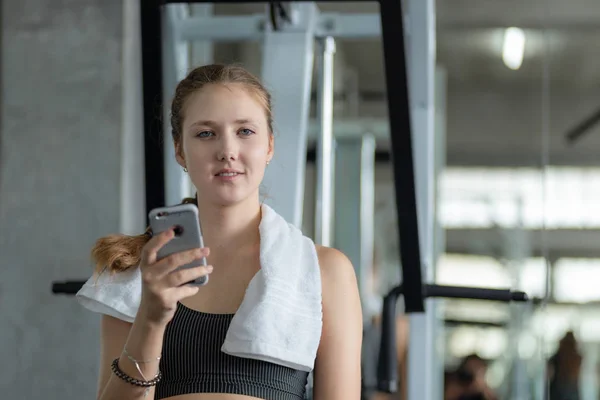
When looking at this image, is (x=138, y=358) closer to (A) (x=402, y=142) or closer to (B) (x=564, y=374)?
(A) (x=402, y=142)

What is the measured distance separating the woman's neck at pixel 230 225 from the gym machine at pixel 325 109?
1.21 feet

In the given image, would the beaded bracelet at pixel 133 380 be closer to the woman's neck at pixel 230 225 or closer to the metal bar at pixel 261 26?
the woman's neck at pixel 230 225

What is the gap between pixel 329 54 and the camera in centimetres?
204

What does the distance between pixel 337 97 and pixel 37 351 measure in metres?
5.23

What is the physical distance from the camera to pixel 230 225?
4.31ft

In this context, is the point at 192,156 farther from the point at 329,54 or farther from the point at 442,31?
the point at 442,31

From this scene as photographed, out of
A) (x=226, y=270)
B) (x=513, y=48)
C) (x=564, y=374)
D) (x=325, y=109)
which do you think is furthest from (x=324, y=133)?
(x=513, y=48)

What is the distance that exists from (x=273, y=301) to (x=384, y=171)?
8343 mm

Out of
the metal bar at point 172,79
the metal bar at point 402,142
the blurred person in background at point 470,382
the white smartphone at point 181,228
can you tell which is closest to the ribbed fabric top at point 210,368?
the white smartphone at point 181,228

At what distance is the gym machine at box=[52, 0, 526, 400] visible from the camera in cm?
160

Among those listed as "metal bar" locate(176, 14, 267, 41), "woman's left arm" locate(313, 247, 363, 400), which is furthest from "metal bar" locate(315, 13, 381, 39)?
"woman's left arm" locate(313, 247, 363, 400)

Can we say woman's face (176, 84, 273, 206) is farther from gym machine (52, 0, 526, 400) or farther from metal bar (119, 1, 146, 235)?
metal bar (119, 1, 146, 235)

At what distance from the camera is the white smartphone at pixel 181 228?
1057 millimetres

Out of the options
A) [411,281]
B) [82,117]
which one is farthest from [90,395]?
[411,281]
